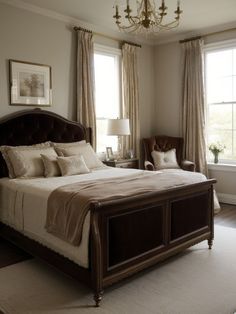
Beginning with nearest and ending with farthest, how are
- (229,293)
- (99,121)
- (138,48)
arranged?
1. (229,293)
2. (99,121)
3. (138,48)

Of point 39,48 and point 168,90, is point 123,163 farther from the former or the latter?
point 39,48

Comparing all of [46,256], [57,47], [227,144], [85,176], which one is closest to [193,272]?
[46,256]

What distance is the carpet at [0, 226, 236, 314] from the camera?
2412mm

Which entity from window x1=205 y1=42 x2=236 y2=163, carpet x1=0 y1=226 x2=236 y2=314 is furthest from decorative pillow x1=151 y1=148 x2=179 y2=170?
carpet x1=0 y1=226 x2=236 y2=314

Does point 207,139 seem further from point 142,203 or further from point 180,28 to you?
point 142,203

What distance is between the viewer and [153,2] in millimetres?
4113

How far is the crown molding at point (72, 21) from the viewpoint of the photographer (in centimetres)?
433

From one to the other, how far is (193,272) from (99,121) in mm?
3243

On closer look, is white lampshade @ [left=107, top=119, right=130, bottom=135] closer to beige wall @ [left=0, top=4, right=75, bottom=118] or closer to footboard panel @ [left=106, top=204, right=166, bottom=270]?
beige wall @ [left=0, top=4, right=75, bottom=118]

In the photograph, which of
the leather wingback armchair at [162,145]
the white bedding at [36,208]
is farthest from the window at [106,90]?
the white bedding at [36,208]

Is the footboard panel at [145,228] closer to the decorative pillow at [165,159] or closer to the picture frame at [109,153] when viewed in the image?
the decorative pillow at [165,159]

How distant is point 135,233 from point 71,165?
1535mm

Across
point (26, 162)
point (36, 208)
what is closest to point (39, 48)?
point (26, 162)

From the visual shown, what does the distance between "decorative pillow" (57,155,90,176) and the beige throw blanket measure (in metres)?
0.75
